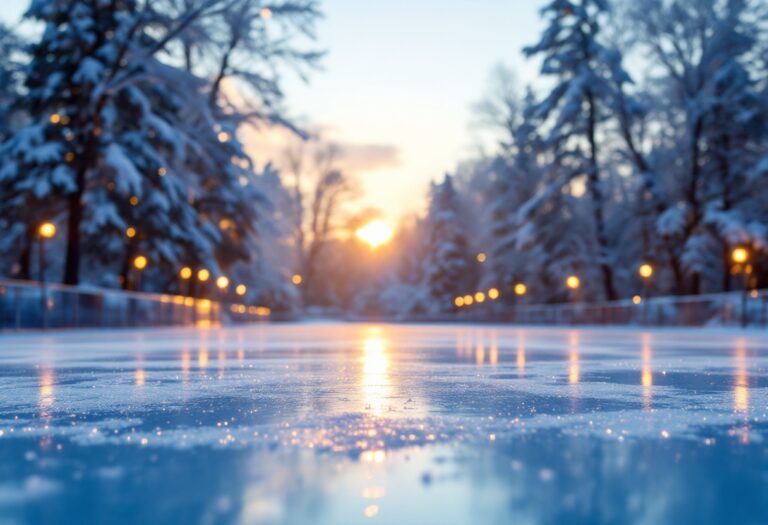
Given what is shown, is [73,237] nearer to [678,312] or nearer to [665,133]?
[678,312]

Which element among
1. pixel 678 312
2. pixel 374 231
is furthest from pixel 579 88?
pixel 374 231

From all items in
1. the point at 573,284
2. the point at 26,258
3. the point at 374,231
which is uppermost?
the point at 374,231

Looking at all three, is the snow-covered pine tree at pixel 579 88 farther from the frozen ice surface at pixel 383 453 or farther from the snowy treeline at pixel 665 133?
the frozen ice surface at pixel 383 453

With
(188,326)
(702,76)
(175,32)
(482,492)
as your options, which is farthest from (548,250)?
(482,492)

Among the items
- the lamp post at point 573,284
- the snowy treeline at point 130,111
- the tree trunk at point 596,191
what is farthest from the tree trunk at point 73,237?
the lamp post at point 573,284

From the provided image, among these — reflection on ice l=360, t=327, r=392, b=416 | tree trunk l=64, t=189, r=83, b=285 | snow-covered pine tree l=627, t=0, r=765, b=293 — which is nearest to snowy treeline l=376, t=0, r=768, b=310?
snow-covered pine tree l=627, t=0, r=765, b=293

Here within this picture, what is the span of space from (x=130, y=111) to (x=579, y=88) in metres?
17.7

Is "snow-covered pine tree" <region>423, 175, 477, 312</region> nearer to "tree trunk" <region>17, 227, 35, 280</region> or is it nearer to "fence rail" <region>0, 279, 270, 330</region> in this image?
"tree trunk" <region>17, 227, 35, 280</region>

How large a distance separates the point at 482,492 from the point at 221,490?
0.47 metres

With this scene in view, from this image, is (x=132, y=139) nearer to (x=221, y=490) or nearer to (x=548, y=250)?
(x=221, y=490)

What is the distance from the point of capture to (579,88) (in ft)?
99.0

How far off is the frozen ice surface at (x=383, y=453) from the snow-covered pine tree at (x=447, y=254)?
61.5 m

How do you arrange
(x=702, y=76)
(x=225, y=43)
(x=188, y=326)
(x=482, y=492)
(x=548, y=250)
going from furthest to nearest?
(x=548, y=250) → (x=702, y=76) → (x=188, y=326) → (x=225, y=43) → (x=482, y=492)

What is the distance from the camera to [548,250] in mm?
39156
